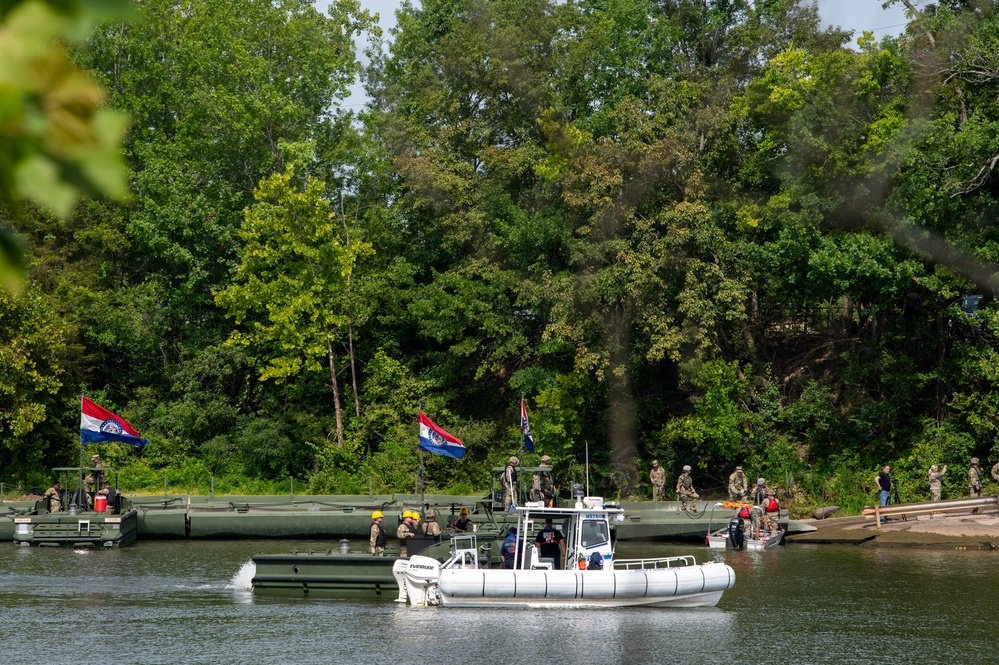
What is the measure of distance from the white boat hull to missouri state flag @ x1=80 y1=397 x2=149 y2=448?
564 inches

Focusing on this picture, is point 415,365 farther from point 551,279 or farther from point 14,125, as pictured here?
point 14,125

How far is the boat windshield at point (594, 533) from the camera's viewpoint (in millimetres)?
23375

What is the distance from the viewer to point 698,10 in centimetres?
4691

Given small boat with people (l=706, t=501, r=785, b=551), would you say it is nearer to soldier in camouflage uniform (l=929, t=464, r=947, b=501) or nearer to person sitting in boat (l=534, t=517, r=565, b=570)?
soldier in camouflage uniform (l=929, t=464, r=947, b=501)

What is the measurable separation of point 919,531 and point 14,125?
3510 cm

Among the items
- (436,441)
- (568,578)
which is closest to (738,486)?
(436,441)

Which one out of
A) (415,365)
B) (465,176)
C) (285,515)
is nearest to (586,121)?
(465,176)

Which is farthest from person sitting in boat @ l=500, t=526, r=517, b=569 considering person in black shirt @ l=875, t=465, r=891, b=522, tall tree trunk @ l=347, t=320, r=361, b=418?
tall tree trunk @ l=347, t=320, r=361, b=418

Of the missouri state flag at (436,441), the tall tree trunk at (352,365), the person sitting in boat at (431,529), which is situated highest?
the tall tree trunk at (352,365)

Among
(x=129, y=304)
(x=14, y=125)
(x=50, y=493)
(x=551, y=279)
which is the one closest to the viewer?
(x=14, y=125)

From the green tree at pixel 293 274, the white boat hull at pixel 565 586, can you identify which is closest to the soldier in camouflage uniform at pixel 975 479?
the white boat hull at pixel 565 586

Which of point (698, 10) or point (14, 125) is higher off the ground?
point (698, 10)

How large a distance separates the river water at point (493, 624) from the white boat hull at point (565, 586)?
284mm

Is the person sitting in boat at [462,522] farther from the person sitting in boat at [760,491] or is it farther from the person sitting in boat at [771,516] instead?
the person sitting in boat at [760,491]
